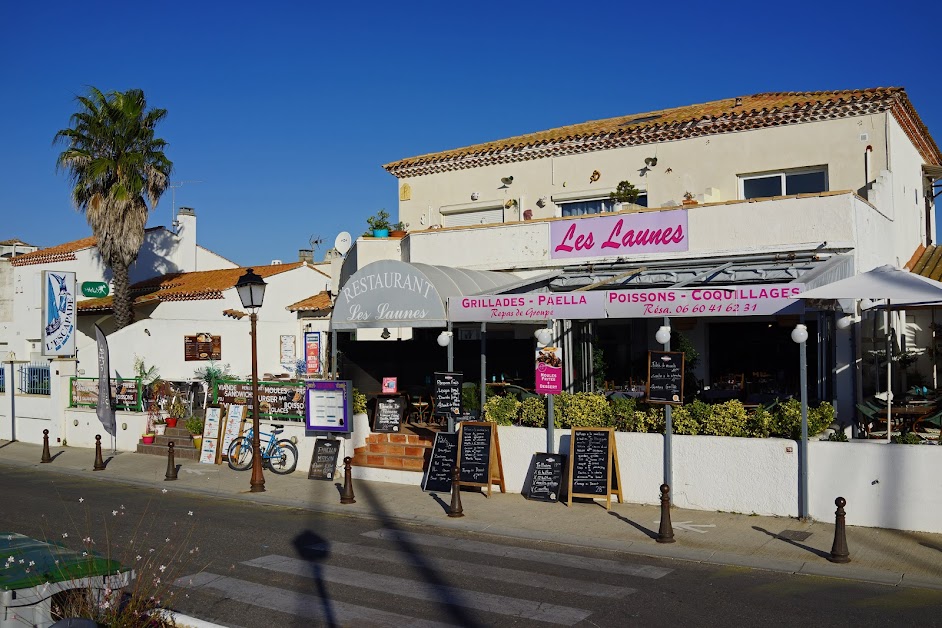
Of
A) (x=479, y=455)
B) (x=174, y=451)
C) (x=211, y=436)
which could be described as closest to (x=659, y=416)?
(x=479, y=455)

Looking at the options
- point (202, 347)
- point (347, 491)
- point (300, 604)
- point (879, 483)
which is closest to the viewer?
point (300, 604)

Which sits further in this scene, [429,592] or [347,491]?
[347,491]

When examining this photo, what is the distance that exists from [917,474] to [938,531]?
28.9 inches

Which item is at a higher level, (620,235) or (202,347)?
(620,235)

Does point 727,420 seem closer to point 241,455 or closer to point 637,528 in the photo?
point 637,528

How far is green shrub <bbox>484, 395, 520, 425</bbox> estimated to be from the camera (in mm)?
14773

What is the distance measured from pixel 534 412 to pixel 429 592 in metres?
5.86

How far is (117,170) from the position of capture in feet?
92.0

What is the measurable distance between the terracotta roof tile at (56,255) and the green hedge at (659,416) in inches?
913

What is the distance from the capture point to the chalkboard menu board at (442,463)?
14773 millimetres

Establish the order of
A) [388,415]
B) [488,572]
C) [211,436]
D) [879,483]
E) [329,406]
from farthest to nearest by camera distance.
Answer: [211,436] → [329,406] → [388,415] → [879,483] → [488,572]

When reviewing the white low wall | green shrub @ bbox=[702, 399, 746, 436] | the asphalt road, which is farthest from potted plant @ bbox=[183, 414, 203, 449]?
the white low wall

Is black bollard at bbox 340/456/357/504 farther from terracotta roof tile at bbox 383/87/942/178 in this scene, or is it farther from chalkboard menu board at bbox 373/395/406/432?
terracotta roof tile at bbox 383/87/942/178

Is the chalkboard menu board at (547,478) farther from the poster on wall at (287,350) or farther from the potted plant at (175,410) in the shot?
the poster on wall at (287,350)
